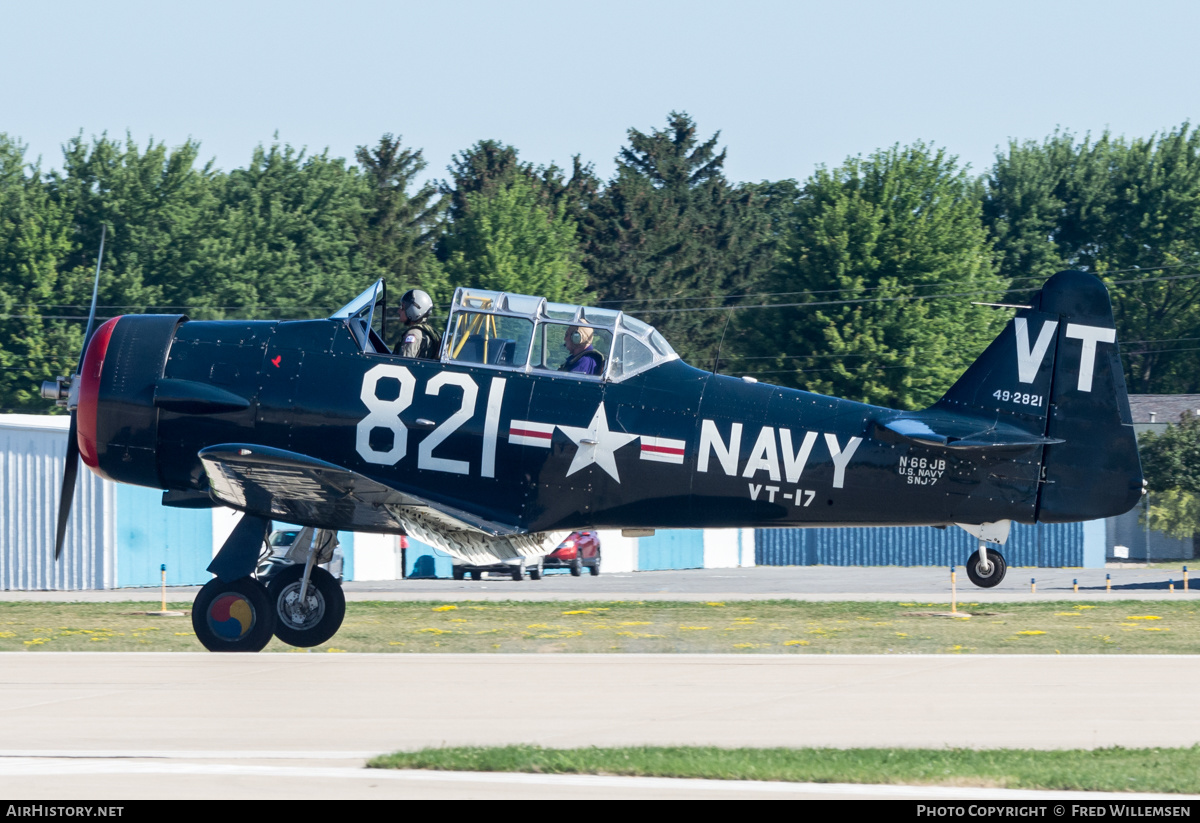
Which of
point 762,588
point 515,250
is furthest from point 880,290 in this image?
point 762,588

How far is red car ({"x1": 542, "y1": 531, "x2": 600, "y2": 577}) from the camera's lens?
41.8 metres

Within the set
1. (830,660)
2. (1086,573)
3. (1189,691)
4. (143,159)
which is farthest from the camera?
(143,159)

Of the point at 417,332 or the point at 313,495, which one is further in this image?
the point at 417,332

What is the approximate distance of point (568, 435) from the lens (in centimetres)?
1392

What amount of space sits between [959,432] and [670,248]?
64399mm

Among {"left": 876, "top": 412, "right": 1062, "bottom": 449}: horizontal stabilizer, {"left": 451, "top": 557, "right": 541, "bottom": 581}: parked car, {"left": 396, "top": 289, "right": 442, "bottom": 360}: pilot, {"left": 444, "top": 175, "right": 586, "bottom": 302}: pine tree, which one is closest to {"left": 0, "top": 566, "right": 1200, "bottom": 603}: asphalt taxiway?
{"left": 451, "top": 557, "right": 541, "bottom": 581}: parked car

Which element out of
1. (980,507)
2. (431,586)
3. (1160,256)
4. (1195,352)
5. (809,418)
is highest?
(1160,256)

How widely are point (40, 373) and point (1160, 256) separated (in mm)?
56524

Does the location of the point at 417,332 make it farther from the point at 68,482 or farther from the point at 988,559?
the point at 988,559

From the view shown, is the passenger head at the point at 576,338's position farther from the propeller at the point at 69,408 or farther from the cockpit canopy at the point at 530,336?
the propeller at the point at 69,408

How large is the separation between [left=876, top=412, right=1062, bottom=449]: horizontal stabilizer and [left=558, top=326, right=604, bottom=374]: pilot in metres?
2.86

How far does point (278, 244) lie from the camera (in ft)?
225
